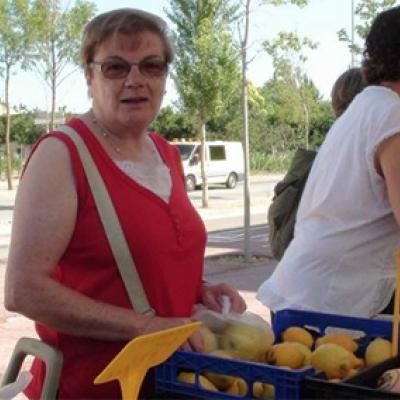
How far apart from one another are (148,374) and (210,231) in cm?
1497

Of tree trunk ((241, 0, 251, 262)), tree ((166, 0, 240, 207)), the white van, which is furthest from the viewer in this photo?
the white van

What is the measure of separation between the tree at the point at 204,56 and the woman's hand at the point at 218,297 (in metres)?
15.4

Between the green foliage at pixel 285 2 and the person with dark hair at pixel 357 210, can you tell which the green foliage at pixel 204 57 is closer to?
the green foliage at pixel 285 2

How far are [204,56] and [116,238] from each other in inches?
645

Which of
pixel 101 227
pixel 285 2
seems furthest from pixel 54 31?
pixel 101 227

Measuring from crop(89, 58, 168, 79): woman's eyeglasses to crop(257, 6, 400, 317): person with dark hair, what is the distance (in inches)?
27.5

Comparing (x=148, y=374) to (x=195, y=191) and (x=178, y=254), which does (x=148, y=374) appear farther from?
(x=195, y=191)

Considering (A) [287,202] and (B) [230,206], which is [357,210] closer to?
(A) [287,202]

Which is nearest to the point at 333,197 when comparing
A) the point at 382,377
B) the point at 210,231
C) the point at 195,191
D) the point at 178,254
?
the point at 178,254

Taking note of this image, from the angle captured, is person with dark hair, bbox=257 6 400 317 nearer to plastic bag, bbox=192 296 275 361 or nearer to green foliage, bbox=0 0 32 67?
plastic bag, bbox=192 296 275 361

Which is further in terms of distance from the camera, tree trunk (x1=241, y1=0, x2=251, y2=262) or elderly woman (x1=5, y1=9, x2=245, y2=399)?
tree trunk (x1=241, y1=0, x2=251, y2=262)

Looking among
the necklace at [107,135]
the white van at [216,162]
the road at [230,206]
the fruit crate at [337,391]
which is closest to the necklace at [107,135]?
the necklace at [107,135]

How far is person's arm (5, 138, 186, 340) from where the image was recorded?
6.13 feet

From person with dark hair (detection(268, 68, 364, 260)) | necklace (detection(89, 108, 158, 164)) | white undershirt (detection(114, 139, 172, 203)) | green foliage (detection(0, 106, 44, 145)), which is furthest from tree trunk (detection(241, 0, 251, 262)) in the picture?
green foliage (detection(0, 106, 44, 145))
